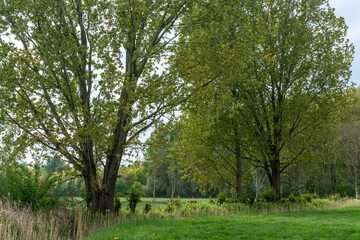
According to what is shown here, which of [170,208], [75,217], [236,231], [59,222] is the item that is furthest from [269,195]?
[59,222]

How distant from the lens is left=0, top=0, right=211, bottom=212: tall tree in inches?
392

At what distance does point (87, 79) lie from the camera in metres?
11.3

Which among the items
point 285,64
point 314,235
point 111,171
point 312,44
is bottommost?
point 314,235

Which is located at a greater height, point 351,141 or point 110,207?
point 351,141

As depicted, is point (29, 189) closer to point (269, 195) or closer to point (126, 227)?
point (126, 227)

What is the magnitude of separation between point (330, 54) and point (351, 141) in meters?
22.4

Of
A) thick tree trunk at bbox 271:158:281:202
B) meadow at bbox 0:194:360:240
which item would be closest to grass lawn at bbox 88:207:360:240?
meadow at bbox 0:194:360:240

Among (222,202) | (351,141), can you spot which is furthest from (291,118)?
(351,141)

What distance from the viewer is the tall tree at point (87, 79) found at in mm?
9961

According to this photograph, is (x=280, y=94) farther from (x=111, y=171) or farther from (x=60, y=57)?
(x=60, y=57)

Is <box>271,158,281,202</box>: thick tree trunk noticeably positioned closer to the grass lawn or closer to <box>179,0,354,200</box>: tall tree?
<box>179,0,354,200</box>: tall tree

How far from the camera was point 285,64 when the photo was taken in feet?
58.5

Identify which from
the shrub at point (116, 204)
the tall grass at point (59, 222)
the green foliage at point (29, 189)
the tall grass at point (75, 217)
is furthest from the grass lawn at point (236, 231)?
the green foliage at point (29, 189)

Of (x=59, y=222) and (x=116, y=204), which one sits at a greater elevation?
(x=116, y=204)
